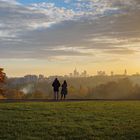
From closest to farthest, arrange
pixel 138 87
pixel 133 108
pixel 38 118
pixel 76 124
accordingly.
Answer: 1. pixel 76 124
2. pixel 38 118
3. pixel 133 108
4. pixel 138 87

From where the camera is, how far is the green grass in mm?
28372

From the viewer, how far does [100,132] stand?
2934 cm

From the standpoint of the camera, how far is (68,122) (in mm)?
32688

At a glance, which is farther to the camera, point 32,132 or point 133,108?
point 133,108

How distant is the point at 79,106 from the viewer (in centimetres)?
4303

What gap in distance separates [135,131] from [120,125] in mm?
2406

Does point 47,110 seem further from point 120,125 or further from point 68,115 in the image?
point 120,125

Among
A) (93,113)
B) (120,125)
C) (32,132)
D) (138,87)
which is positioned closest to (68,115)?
(93,113)

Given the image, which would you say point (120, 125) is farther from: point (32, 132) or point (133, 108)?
point (133, 108)

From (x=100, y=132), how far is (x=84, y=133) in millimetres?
1003

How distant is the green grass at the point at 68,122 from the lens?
2837cm

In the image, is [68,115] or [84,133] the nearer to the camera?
[84,133]

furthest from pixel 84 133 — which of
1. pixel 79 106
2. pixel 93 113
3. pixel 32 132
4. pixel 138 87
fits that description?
pixel 138 87

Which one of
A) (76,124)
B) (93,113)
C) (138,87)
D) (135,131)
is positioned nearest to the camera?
(135,131)
